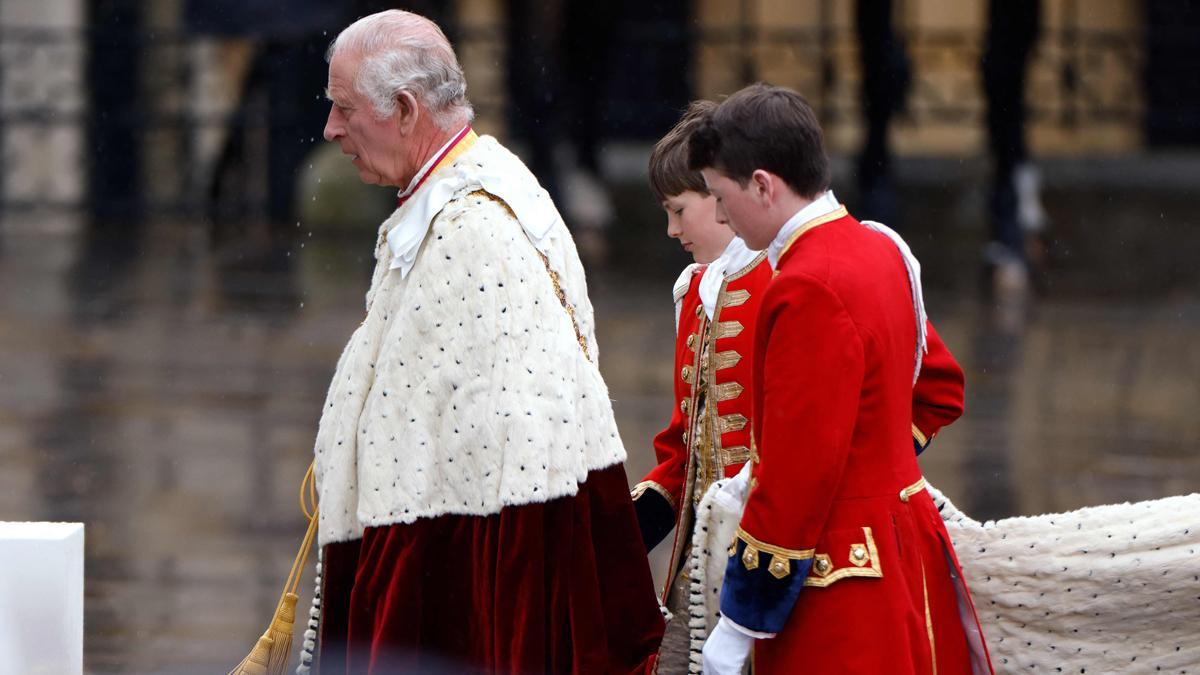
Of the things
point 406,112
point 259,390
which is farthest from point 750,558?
point 259,390

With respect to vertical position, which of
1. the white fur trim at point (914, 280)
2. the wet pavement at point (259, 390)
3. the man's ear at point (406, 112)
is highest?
the man's ear at point (406, 112)

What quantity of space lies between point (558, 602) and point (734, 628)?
0.35 m

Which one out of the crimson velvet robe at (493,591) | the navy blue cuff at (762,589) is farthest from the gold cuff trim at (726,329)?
the navy blue cuff at (762,589)

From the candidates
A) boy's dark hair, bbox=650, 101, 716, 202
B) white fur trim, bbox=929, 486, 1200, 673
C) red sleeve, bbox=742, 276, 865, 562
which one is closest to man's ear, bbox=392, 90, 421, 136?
boy's dark hair, bbox=650, 101, 716, 202

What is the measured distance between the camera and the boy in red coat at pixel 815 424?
2783 millimetres

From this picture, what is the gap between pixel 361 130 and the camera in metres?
3.21

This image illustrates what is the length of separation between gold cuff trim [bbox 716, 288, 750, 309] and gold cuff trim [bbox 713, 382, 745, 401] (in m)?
0.15

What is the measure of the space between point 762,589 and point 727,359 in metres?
0.62

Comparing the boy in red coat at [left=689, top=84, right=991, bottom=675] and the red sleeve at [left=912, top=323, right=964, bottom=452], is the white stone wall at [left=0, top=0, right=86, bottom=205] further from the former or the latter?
the boy in red coat at [left=689, top=84, right=991, bottom=675]

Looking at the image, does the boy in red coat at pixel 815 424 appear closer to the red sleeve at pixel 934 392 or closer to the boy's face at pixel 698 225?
the red sleeve at pixel 934 392

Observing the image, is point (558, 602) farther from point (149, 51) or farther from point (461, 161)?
point (149, 51)

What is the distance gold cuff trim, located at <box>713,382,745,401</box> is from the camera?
11.0ft

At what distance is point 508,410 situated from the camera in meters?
3.03

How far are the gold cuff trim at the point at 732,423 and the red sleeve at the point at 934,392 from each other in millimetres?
311
